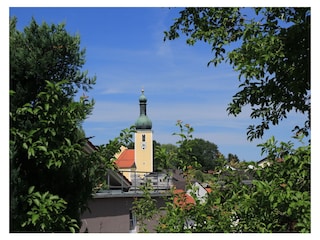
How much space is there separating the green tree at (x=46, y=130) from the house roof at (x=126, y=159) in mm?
858

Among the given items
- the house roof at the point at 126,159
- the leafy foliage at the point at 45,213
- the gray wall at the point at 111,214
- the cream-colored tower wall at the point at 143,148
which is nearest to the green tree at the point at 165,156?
the cream-colored tower wall at the point at 143,148

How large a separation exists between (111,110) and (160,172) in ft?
2.39

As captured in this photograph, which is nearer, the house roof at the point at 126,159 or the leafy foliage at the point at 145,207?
the leafy foliage at the point at 145,207

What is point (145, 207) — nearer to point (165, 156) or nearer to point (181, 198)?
point (181, 198)

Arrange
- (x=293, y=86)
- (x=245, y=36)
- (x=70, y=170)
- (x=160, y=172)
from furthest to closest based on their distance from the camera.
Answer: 1. (x=160, y=172)
2. (x=293, y=86)
3. (x=245, y=36)
4. (x=70, y=170)

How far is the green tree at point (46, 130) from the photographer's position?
279 centimetres

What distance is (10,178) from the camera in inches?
108

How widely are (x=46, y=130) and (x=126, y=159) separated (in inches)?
62.8

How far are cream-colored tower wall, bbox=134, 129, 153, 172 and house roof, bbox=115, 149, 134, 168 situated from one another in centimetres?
8

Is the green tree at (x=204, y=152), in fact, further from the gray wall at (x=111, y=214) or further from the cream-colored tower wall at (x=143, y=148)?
the gray wall at (x=111, y=214)

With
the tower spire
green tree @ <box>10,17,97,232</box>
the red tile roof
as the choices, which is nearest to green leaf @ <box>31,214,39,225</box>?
green tree @ <box>10,17,97,232</box>

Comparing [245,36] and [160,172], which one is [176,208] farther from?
[245,36]

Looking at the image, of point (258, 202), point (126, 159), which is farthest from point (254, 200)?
point (126, 159)

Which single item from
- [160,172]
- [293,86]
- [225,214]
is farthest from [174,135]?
[293,86]
